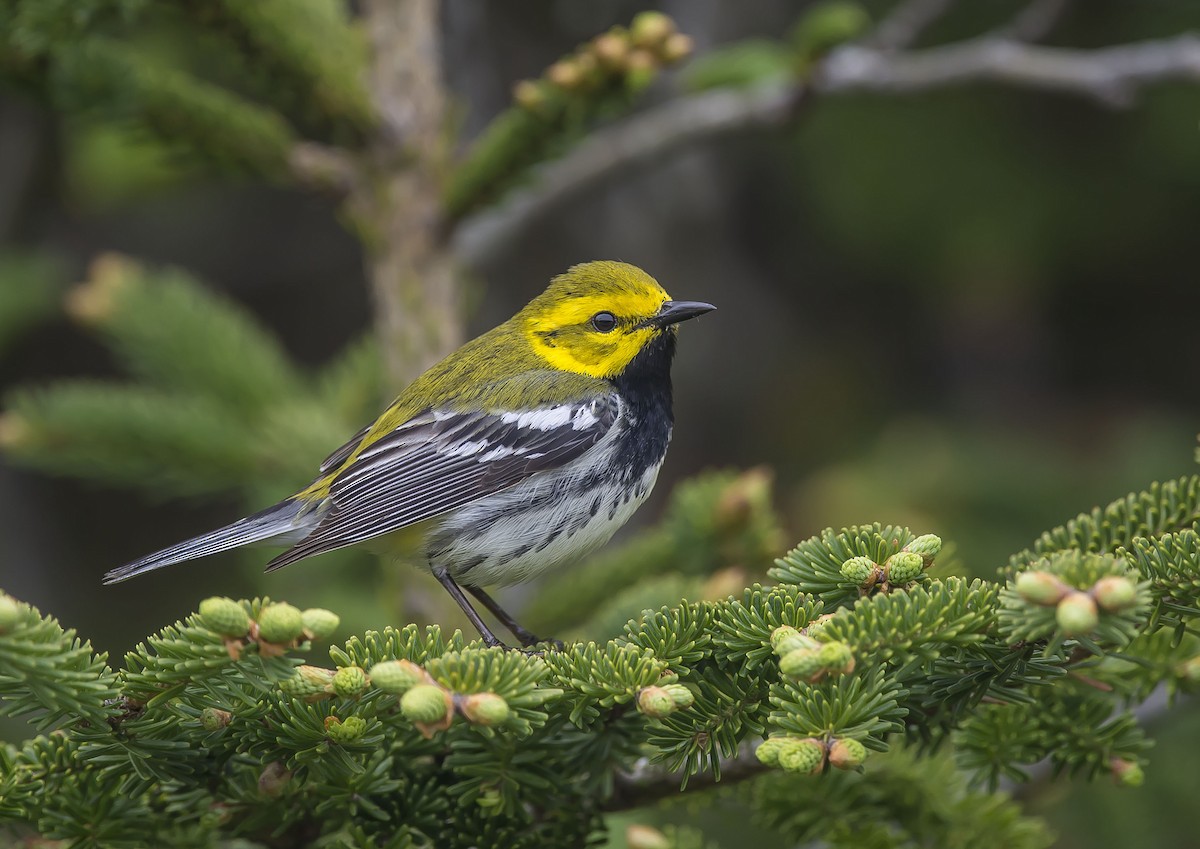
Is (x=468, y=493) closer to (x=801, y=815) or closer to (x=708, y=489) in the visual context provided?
(x=708, y=489)

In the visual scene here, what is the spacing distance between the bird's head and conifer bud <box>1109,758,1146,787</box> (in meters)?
1.90


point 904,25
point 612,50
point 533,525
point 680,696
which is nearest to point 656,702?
point 680,696

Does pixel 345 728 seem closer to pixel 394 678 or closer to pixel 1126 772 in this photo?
pixel 394 678

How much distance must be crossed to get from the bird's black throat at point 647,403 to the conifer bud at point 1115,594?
1868 millimetres

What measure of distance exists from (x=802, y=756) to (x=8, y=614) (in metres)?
1.05

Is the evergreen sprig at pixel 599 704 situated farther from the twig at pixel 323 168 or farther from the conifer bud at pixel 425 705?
the twig at pixel 323 168

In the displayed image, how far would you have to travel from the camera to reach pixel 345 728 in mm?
1689

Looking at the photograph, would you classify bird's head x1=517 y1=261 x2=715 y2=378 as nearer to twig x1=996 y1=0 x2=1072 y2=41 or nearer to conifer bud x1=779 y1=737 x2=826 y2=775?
twig x1=996 y1=0 x2=1072 y2=41

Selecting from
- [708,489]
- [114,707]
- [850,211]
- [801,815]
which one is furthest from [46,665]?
[850,211]

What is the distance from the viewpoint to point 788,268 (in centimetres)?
675

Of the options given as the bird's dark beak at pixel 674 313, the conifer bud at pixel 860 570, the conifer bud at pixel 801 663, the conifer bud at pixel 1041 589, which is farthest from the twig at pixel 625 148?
the conifer bud at pixel 1041 589

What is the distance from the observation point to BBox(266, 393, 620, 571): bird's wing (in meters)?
3.10

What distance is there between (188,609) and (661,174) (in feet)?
11.2

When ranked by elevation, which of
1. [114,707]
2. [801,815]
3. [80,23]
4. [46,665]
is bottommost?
[801,815]
